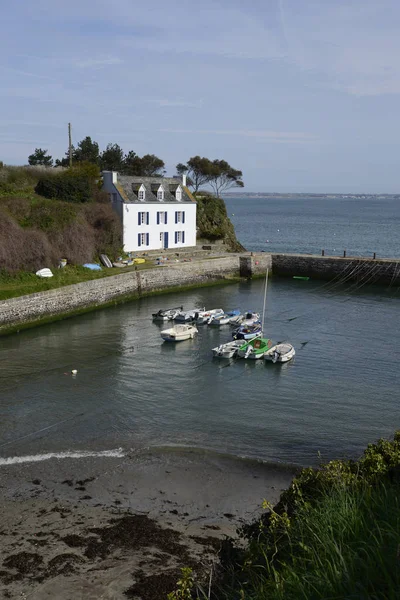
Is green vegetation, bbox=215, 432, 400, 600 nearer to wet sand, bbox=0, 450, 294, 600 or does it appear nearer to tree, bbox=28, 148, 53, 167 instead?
→ wet sand, bbox=0, 450, 294, 600

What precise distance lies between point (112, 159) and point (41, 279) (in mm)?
45471

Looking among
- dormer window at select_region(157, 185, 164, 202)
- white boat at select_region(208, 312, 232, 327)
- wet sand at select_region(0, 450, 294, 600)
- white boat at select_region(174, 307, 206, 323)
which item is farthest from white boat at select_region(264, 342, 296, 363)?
dormer window at select_region(157, 185, 164, 202)

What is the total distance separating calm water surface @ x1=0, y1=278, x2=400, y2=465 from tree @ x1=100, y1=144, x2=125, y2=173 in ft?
152

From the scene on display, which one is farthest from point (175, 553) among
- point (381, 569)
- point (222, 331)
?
point (222, 331)

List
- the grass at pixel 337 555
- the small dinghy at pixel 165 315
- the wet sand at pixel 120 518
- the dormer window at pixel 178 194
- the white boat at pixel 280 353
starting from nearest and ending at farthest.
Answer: the grass at pixel 337 555
the wet sand at pixel 120 518
the white boat at pixel 280 353
the small dinghy at pixel 165 315
the dormer window at pixel 178 194

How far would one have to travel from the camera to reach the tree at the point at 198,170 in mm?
90188

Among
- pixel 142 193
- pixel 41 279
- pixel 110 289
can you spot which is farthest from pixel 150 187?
pixel 41 279

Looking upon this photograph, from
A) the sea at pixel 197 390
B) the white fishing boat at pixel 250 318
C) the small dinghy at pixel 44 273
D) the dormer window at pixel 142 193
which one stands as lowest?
the sea at pixel 197 390

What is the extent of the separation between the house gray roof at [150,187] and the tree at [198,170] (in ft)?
86.9

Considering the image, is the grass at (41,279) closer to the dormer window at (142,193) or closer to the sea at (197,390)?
the sea at (197,390)

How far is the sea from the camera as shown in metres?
21.0

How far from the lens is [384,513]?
8.12m

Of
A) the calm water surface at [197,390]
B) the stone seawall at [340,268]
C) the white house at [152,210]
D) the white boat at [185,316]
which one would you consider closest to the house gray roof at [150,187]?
the white house at [152,210]

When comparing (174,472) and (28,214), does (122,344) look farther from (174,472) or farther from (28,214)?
(28,214)
